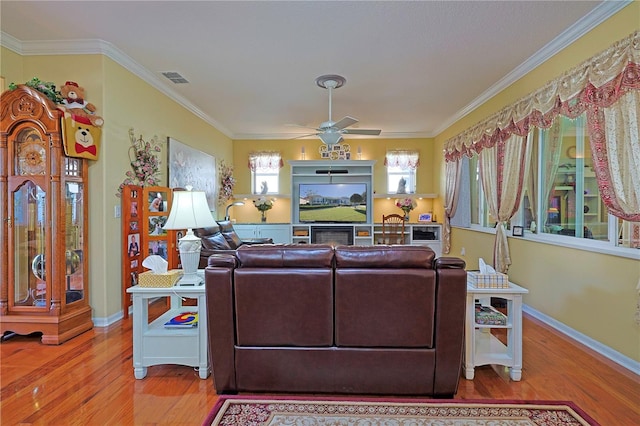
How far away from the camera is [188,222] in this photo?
2.39 m

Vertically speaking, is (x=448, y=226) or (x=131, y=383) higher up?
(x=448, y=226)

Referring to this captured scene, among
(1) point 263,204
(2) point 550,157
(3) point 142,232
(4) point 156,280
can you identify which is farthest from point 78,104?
(2) point 550,157

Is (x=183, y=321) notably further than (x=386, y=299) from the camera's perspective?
Yes

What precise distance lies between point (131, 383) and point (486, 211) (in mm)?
4707

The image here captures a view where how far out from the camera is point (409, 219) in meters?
7.08

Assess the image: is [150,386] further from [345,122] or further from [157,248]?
[345,122]

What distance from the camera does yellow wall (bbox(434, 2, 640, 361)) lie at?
95.1 inches

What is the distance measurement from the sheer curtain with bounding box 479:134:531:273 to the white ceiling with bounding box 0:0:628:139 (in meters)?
0.81

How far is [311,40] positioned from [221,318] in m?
2.54

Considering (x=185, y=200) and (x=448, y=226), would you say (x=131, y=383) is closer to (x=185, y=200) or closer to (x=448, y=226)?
(x=185, y=200)

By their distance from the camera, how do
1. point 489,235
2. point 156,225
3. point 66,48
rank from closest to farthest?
point 66,48 → point 156,225 → point 489,235

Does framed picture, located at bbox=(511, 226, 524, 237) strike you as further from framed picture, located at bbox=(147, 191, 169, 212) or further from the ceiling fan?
framed picture, located at bbox=(147, 191, 169, 212)

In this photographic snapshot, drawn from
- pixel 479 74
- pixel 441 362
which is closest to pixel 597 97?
pixel 479 74

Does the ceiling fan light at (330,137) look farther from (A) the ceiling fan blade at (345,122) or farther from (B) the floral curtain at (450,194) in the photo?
(B) the floral curtain at (450,194)
